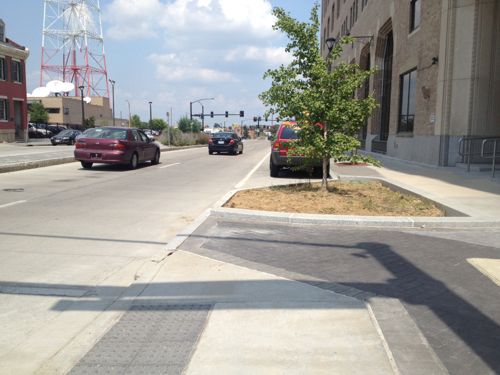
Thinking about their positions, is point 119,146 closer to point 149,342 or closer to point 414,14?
point 149,342

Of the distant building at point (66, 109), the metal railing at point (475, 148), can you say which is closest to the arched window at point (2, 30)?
the distant building at point (66, 109)

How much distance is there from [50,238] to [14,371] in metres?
4.14

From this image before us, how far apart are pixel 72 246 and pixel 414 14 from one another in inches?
864

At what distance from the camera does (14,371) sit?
10.6 feet

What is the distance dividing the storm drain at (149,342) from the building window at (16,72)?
48771 millimetres

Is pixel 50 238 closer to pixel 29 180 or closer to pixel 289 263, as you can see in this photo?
pixel 289 263

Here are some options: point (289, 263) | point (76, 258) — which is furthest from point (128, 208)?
point (289, 263)

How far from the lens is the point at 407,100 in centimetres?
2406

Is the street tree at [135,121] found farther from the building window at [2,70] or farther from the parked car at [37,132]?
the building window at [2,70]

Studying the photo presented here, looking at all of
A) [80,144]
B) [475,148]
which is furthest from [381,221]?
[80,144]

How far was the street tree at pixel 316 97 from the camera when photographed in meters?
10.2

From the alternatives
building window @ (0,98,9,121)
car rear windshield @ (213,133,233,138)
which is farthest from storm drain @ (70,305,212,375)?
building window @ (0,98,9,121)

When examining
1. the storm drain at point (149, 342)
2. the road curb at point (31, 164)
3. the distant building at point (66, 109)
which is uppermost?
the distant building at point (66, 109)

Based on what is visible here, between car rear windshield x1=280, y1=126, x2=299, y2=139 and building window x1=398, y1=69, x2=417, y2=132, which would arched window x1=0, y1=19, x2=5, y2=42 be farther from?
car rear windshield x1=280, y1=126, x2=299, y2=139
